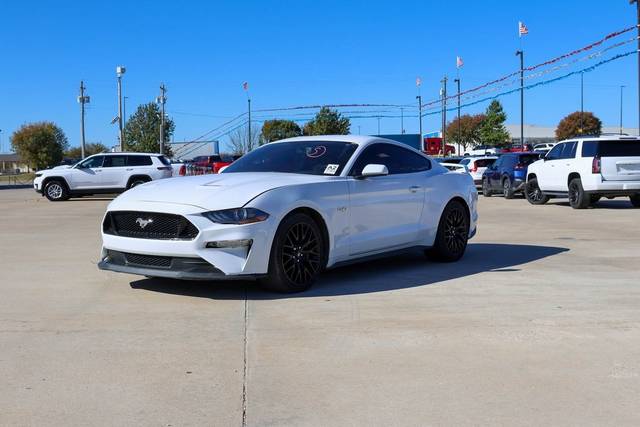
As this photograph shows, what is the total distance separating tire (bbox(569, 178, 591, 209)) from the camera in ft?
58.9

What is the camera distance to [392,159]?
26.7ft

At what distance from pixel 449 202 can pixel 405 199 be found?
0.97 metres

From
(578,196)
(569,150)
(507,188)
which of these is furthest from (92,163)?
(578,196)

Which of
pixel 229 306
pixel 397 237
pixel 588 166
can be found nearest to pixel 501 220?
pixel 588 166

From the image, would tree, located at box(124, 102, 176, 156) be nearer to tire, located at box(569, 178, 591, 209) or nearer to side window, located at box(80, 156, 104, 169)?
side window, located at box(80, 156, 104, 169)

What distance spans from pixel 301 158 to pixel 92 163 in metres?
19.4

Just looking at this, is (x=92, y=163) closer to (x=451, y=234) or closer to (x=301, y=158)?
(x=451, y=234)

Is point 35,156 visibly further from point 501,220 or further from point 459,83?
point 501,220

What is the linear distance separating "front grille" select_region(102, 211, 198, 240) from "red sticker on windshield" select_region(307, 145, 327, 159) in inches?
74.5

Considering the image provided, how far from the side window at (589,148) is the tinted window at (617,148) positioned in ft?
0.35

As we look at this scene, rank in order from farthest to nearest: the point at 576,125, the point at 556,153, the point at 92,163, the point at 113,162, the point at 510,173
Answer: the point at 576,125 → the point at 92,163 → the point at 113,162 → the point at 510,173 → the point at 556,153

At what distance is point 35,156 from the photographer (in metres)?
82.6

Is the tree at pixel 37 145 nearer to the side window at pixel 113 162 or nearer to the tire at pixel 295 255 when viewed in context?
the side window at pixel 113 162

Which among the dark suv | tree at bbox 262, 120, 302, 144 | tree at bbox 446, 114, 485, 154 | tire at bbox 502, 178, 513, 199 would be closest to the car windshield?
the dark suv
